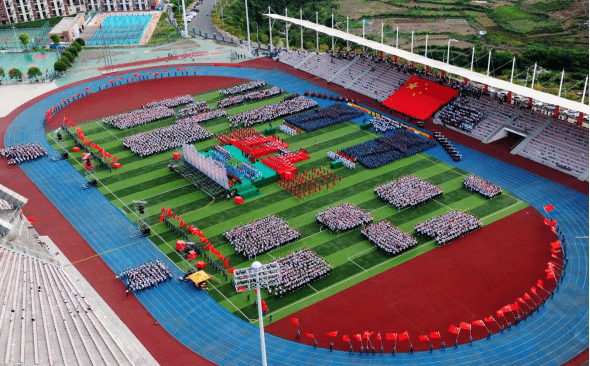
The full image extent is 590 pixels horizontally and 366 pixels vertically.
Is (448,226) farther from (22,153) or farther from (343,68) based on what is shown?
(22,153)

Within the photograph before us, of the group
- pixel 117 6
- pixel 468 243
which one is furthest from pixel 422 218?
pixel 117 6

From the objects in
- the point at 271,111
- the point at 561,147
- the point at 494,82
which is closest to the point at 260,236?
the point at 271,111

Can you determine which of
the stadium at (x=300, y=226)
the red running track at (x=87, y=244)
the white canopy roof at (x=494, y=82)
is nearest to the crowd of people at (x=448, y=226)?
the stadium at (x=300, y=226)

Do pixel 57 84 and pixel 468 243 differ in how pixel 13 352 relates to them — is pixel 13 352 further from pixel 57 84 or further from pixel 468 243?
pixel 57 84

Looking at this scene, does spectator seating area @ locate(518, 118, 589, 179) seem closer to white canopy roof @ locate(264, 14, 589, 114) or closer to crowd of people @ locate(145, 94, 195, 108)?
white canopy roof @ locate(264, 14, 589, 114)

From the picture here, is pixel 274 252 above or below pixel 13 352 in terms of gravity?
below

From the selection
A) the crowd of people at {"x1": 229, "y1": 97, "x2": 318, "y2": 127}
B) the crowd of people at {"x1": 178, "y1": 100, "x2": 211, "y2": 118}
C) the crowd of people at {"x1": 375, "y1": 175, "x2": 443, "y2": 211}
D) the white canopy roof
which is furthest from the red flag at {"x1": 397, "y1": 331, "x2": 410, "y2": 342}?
the crowd of people at {"x1": 178, "y1": 100, "x2": 211, "y2": 118}
